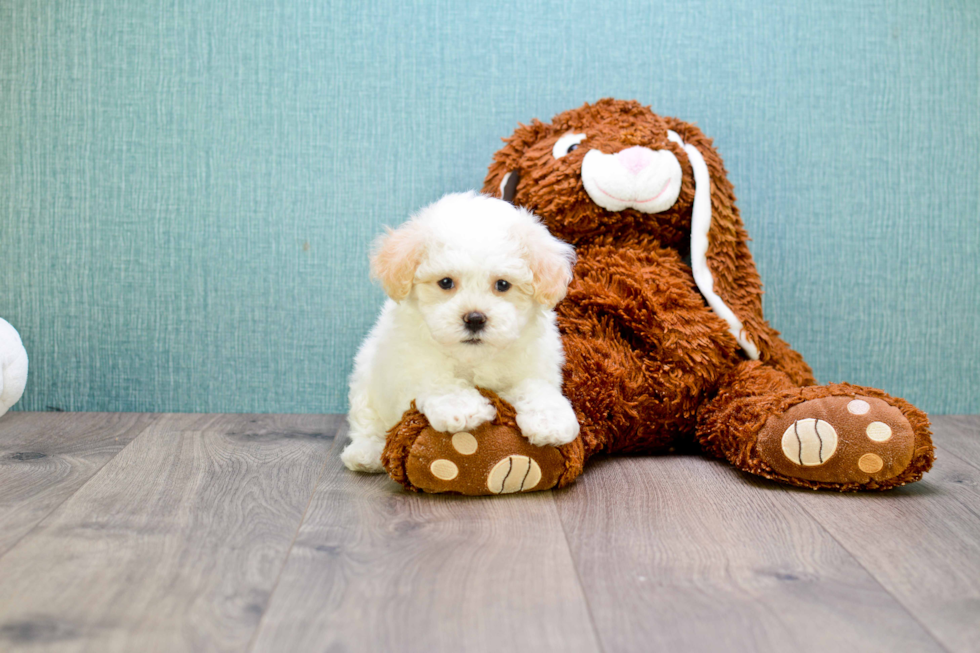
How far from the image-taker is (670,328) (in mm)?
1522

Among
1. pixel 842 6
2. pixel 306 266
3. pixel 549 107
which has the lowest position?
pixel 306 266

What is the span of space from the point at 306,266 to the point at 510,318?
0.82m

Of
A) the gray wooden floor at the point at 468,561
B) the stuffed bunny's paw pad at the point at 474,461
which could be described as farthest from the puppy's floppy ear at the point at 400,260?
the gray wooden floor at the point at 468,561

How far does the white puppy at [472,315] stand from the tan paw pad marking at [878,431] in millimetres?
471

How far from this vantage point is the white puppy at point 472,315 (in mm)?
1198

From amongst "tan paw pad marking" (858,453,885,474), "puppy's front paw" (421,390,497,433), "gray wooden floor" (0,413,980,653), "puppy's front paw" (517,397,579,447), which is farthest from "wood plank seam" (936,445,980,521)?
"puppy's front paw" (421,390,497,433)

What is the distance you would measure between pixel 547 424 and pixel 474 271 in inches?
10.2

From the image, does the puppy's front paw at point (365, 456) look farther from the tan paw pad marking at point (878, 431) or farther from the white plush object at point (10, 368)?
the tan paw pad marking at point (878, 431)

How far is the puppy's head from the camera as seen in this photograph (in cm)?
119

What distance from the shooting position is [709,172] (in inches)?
64.7

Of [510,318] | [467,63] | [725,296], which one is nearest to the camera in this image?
[510,318]

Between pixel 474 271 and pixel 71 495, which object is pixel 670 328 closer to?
pixel 474 271

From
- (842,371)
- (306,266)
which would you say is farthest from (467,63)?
(842,371)

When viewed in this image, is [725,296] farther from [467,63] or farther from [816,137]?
[467,63]
